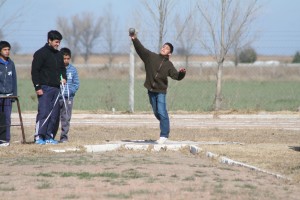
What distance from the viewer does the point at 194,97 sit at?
3231 centimetres

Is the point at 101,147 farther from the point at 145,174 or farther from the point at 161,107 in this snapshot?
the point at 145,174

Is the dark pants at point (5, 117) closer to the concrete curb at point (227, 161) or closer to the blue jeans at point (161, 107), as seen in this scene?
the blue jeans at point (161, 107)

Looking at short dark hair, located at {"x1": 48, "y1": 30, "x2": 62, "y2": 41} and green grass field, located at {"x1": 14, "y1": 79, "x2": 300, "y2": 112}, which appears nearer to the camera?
short dark hair, located at {"x1": 48, "y1": 30, "x2": 62, "y2": 41}

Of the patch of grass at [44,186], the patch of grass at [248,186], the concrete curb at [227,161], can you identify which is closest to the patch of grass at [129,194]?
the patch of grass at [44,186]

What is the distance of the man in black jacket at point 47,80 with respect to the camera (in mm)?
13180

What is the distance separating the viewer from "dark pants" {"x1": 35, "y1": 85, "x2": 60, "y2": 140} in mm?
13328

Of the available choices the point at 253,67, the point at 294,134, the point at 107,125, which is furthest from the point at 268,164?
the point at 253,67

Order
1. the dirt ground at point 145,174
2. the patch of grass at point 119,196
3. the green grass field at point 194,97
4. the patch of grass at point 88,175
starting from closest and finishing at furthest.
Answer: the patch of grass at point 119,196 → the dirt ground at point 145,174 → the patch of grass at point 88,175 → the green grass field at point 194,97

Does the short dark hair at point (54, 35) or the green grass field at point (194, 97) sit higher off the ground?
the short dark hair at point (54, 35)

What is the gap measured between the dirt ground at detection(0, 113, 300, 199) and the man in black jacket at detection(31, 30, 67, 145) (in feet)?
1.63

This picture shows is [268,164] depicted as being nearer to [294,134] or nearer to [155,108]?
[155,108]

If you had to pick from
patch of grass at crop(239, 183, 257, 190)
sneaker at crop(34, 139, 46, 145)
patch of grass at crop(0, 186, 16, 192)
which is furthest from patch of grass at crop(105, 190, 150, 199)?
sneaker at crop(34, 139, 46, 145)

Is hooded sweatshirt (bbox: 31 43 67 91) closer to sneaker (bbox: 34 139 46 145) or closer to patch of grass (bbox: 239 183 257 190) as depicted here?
sneaker (bbox: 34 139 46 145)

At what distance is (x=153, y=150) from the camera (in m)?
12.8
